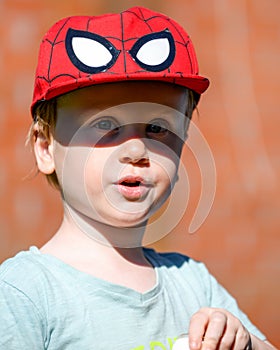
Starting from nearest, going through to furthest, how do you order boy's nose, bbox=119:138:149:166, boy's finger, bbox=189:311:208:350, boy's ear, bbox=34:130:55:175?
boy's finger, bbox=189:311:208:350 < boy's nose, bbox=119:138:149:166 < boy's ear, bbox=34:130:55:175

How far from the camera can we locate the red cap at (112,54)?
126 cm

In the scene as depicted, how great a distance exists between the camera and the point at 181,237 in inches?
116

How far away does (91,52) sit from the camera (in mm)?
1271

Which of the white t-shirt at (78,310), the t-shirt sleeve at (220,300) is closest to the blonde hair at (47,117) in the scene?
the white t-shirt at (78,310)

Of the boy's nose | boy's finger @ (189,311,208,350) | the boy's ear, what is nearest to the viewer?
boy's finger @ (189,311,208,350)

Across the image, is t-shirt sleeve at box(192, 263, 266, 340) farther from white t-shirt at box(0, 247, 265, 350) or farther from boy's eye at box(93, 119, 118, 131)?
boy's eye at box(93, 119, 118, 131)

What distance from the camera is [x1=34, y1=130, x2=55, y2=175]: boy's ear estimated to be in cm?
137

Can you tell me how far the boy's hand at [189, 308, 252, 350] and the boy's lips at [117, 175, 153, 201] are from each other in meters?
0.21

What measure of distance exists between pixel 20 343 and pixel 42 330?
0.04m

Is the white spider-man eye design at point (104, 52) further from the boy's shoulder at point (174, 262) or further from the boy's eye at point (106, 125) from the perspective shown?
the boy's shoulder at point (174, 262)

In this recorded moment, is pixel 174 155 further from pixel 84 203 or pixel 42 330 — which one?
pixel 42 330

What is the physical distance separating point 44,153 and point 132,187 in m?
0.21

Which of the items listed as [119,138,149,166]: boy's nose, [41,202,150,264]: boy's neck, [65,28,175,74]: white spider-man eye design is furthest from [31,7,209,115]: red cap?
[41,202,150,264]: boy's neck

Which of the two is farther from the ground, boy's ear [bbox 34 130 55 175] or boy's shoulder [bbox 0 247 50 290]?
boy's ear [bbox 34 130 55 175]
